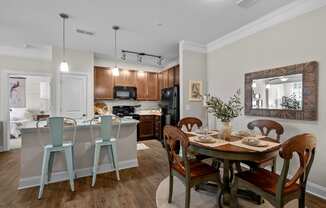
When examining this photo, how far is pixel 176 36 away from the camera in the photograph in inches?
145

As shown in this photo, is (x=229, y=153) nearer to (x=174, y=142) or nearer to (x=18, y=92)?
(x=174, y=142)

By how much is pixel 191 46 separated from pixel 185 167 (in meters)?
3.12

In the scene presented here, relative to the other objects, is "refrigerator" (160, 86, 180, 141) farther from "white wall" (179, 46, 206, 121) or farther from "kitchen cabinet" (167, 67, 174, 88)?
"white wall" (179, 46, 206, 121)

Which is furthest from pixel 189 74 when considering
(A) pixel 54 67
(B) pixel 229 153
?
(A) pixel 54 67

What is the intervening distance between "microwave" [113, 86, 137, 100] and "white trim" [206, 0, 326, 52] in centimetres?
328

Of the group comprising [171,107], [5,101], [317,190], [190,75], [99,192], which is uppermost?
[190,75]

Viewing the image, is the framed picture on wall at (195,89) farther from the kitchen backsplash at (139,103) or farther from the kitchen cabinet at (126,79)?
the kitchen backsplash at (139,103)

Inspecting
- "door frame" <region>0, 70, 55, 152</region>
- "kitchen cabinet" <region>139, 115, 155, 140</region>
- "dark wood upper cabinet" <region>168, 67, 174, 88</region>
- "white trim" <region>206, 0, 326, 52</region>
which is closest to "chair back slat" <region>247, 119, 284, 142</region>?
"white trim" <region>206, 0, 326, 52</region>

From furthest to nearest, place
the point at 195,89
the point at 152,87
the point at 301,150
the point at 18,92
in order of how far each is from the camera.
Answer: the point at 18,92
the point at 152,87
the point at 195,89
the point at 301,150

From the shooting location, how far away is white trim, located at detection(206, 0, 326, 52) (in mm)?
2353

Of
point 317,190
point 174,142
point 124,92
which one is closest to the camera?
point 174,142

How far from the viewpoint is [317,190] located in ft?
7.54

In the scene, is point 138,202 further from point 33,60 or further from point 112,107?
point 33,60

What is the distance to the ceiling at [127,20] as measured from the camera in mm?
2469
